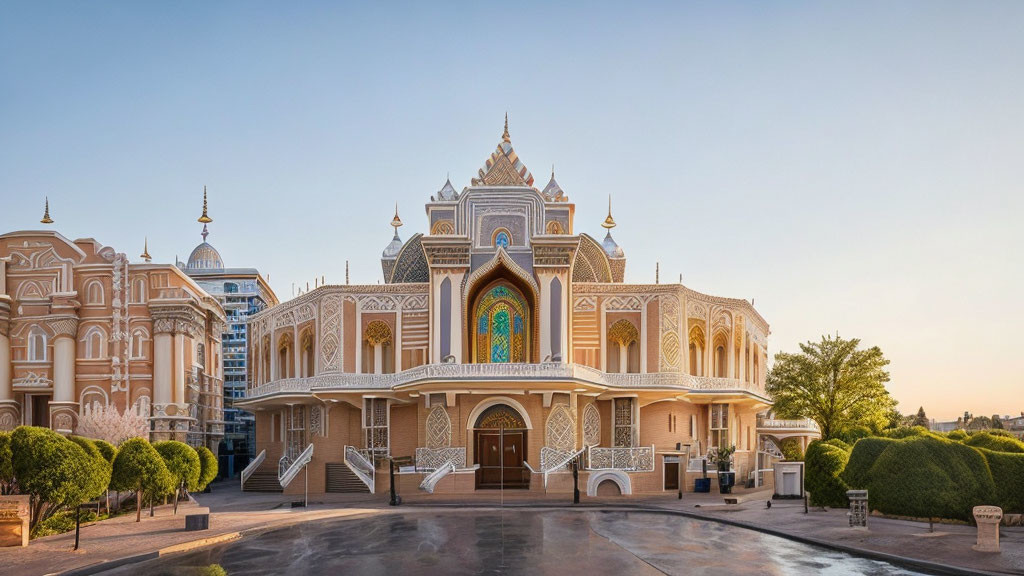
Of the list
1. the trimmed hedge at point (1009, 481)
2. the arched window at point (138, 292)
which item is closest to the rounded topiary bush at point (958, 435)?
the trimmed hedge at point (1009, 481)

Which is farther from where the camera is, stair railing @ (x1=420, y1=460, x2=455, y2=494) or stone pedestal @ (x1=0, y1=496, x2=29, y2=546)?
stair railing @ (x1=420, y1=460, x2=455, y2=494)

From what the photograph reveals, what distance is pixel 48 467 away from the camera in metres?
24.7

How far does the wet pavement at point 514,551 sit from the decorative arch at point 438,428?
1060 cm

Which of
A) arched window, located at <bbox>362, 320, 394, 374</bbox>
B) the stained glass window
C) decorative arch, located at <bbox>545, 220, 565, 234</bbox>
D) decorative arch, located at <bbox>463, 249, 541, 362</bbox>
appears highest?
decorative arch, located at <bbox>545, 220, 565, 234</bbox>

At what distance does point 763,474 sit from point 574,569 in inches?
1383

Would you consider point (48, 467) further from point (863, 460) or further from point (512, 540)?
point (863, 460)

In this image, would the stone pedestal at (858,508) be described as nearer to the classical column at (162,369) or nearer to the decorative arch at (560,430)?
the decorative arch at (560,430)

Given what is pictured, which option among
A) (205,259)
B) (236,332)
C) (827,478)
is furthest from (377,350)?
(205,259)

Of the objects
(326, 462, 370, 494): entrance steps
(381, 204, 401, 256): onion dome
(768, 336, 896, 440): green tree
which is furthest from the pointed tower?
(768, 336, 896, 440): green tree

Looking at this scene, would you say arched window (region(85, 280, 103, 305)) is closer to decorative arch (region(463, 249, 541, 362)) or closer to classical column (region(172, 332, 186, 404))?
classical column (region(172, 332, 186, 404))

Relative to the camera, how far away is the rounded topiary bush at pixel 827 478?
1250 inches

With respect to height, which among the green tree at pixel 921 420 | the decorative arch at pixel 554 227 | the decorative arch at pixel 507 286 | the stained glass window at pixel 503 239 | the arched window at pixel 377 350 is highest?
the decorative arch at pixel 554 227

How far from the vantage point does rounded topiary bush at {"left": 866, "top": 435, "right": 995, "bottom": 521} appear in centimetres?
2508

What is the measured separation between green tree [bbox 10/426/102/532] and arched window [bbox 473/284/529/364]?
916 inches
